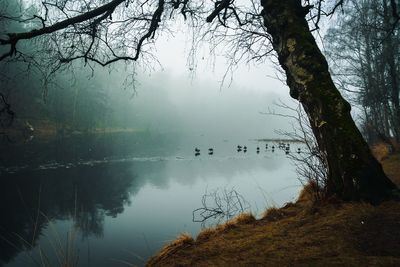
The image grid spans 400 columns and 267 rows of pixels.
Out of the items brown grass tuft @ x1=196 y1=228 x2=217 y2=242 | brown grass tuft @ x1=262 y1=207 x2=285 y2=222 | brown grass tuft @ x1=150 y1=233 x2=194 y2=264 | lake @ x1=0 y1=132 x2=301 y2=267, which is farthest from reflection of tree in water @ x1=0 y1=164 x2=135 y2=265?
brown grass tuft @ x1=262 y1=207 x2=285 y2=222

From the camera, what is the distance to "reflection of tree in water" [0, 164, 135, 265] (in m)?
7.98

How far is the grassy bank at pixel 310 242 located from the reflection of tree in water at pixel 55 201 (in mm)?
3766

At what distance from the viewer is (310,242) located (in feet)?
8.36

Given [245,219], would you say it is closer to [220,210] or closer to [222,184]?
[220,210]

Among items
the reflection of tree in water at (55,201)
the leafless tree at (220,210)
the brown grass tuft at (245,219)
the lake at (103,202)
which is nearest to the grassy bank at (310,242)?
the brown grass tuft at (245,219)

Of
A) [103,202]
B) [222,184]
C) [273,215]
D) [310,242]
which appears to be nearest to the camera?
[310,242]

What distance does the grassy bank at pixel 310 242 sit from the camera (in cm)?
219

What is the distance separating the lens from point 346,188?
3.20 meters

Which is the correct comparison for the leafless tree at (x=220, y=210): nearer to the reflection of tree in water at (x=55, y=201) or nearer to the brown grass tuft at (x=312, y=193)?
the brown grass tuft at (x=312, y=193)

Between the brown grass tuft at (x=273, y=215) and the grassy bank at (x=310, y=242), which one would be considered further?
the brown grass tuft at (x=273, y=215)

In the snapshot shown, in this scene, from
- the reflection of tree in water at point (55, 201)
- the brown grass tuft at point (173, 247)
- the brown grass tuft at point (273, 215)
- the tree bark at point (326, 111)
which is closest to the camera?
the tree bark at point (326, 111)

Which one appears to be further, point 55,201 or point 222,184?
point 222,184

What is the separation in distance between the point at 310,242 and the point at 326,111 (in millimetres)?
1472

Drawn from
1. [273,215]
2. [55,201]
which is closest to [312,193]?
[273,215]
